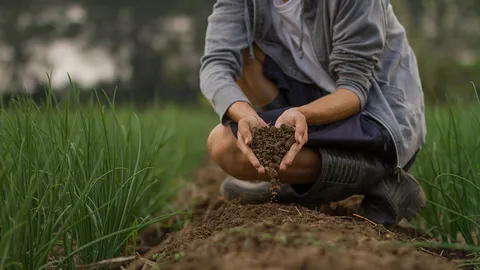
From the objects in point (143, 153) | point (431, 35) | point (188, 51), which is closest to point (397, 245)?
point (143, 153)

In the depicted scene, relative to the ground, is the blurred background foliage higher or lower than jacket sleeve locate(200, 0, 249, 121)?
lower

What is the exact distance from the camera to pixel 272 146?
167cm

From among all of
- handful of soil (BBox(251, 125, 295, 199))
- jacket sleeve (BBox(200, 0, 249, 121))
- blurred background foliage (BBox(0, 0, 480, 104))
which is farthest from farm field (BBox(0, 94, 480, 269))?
blurred background foliage (BBox(0, 0, 480, 104))

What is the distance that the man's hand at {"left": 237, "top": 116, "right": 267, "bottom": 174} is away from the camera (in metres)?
1.64

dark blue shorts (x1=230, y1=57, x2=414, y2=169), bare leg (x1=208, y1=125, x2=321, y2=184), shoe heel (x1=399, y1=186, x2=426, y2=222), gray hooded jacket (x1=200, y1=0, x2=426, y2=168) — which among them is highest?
gray hooded jacket (x1=200, y1=0, x2=426, y2=168)

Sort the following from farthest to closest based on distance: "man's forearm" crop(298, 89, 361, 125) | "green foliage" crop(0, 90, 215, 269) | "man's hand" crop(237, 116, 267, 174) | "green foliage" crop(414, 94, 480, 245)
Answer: "man's forearm" crop(298, 89, 361, 125), "green foliage" crop(414, 94, 480, 245), "man's hand" crop(237, 116, 267, 174), "green foliage" crop(0, 90, 215, 269)

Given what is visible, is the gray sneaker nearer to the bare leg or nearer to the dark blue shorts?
the dark blue shorts

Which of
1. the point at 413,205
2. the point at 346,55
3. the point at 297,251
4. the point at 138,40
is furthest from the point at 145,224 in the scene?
the point at 138,40

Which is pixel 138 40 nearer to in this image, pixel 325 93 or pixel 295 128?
pixel 325 93

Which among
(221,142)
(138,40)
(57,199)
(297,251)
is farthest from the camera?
(138,40)

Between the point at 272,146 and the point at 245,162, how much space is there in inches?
10.9

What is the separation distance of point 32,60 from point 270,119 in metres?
15.0

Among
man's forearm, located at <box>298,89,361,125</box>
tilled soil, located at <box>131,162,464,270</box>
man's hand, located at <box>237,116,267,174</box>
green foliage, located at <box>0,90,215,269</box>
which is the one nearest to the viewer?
tilled soil, located at <box>131,162,464,270</box>

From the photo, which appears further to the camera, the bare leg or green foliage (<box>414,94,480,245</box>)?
the bare leg
